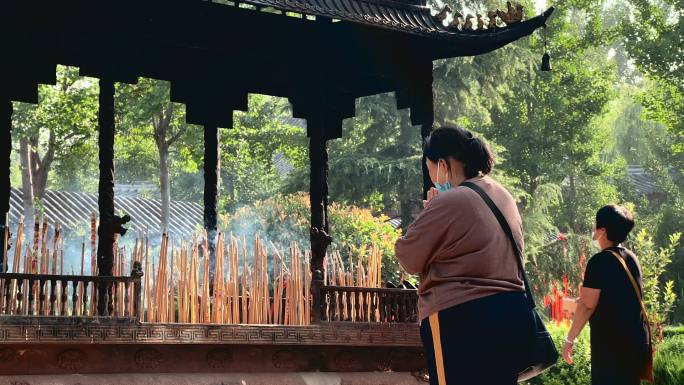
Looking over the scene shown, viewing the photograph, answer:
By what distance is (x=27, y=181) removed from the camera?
2244cm

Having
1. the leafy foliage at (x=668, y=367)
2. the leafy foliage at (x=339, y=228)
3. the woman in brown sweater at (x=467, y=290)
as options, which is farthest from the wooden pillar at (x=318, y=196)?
the leafy foliage at (x=339, y=228)

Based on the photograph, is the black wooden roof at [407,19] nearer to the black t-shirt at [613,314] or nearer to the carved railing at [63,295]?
the carved railing at [63,295]

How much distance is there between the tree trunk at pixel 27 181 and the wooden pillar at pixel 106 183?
585 inches

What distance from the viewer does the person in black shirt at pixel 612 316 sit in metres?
5.38

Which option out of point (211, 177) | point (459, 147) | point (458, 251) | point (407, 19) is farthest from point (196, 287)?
point (458, 251)

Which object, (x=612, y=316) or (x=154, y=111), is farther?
(x=154, y=111)

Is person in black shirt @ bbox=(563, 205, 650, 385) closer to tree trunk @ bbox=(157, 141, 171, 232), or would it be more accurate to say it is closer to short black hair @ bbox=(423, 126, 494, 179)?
short black hair @ bbox=(423, 126, 494, 179)

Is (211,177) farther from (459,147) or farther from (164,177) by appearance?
(164,177)

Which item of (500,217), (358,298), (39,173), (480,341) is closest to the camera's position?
(480,341)

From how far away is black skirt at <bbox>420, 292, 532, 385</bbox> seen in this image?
12.6 ft

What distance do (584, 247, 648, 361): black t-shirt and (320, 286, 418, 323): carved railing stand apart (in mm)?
2665

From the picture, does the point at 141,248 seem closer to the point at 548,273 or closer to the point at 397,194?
the point at 397,194

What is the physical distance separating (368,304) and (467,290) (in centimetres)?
424

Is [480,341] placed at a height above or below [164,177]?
below
